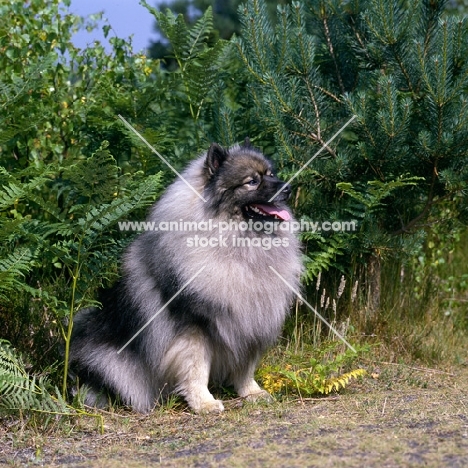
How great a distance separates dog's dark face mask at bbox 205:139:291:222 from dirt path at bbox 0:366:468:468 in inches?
45.0

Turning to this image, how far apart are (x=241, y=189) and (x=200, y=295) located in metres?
0.68

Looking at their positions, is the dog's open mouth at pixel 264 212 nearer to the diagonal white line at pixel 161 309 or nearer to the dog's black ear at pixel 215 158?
the dog's black ear at pixel 215 158

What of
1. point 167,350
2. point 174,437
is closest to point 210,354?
point 167,350

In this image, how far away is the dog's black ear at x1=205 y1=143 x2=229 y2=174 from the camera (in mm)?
4367

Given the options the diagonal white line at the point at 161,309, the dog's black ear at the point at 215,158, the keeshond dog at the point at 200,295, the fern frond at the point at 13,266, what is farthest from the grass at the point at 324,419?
the dog's black ear at the point at 215,158

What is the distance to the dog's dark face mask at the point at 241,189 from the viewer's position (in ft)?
14.2

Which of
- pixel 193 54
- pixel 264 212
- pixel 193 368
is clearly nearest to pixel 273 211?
pixel 264 212

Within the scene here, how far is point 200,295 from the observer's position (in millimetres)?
4199

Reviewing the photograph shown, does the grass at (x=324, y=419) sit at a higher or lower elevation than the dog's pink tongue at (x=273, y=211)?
lower

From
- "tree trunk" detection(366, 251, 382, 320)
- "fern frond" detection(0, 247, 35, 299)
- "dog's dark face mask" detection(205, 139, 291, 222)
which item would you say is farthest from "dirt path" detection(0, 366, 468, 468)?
"dog's dark face mask" detection(205, 139, 291, 222)

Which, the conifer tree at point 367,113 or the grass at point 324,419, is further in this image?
the conifer tree at point 367,113

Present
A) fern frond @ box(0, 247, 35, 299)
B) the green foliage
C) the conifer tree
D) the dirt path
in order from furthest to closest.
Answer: the conifer tree, the green foliage, fern frond @ box(0, 247, 35, 299), the dirt path

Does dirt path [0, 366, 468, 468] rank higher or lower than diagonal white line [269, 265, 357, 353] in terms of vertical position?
lower

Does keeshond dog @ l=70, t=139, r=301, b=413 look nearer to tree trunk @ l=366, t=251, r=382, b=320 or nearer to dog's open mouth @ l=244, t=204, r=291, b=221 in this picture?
dog's open mouth @ l=244, t=204, r=291, b=221
